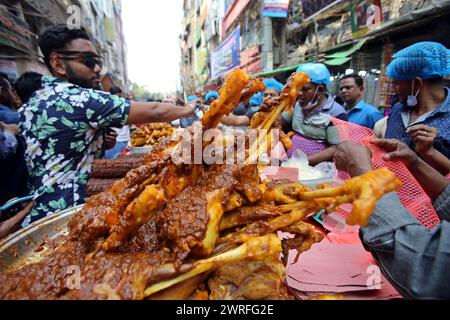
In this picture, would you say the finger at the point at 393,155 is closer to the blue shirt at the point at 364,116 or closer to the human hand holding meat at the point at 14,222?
the human hand holding meat at the point at 14,222

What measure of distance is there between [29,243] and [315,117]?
3018 millimetres

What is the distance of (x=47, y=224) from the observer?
1469 millimetres

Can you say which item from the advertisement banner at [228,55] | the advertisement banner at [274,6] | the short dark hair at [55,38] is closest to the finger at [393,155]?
the short dark hair at [55,38]

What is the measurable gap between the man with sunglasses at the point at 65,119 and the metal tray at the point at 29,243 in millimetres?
430

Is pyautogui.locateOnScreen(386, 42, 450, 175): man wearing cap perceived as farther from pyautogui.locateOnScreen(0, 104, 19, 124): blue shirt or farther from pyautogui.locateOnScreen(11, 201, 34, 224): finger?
pyautogui.locateOnScreen(0, 104, 19, 124): blue shirt

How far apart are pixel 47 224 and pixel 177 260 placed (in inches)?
42.2

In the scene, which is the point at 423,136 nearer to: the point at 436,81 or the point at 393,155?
the point at 393,155

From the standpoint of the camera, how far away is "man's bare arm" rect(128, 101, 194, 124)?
2.05m

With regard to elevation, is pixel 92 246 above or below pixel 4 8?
below

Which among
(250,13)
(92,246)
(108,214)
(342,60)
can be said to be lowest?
(92,246)

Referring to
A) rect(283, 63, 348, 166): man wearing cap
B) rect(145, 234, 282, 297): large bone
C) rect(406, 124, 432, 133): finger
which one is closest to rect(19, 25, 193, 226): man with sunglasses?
rect(145, 234, 282, 297): large bone

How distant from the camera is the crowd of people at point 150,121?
0.92 meters
